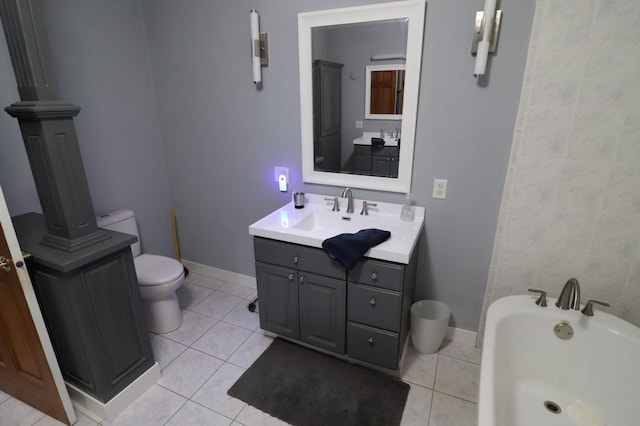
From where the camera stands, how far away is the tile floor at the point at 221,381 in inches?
66.4

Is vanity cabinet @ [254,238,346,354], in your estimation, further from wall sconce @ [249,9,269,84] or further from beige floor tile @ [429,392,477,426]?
wall sconce @ [249,9,269,84]

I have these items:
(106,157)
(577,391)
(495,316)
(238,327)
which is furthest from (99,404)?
(577,391)

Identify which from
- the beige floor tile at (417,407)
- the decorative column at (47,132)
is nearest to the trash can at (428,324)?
the beige floor tile at (417,407)

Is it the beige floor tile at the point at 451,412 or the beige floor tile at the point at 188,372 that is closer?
the beige floor tile at the point at 451,412

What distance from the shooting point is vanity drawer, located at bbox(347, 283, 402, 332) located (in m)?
1.70

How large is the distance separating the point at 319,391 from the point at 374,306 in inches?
22.6

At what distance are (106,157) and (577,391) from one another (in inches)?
124

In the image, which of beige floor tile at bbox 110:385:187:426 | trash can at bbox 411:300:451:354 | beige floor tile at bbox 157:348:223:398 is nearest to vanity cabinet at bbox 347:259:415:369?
trash can at bbox 411:300:451:354

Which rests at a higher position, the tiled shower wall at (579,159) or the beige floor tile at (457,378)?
the tiled shower wall at (579,159)

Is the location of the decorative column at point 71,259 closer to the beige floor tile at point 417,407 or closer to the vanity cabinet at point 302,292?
the vanity cabinet at point 302,292

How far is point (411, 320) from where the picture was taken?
82.6 inches

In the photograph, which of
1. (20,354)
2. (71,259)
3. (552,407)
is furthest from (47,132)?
(552,407)

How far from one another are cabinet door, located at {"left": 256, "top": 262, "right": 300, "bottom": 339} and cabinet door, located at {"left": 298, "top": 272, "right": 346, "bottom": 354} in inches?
2.0

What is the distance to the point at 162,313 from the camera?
228 centimetres
